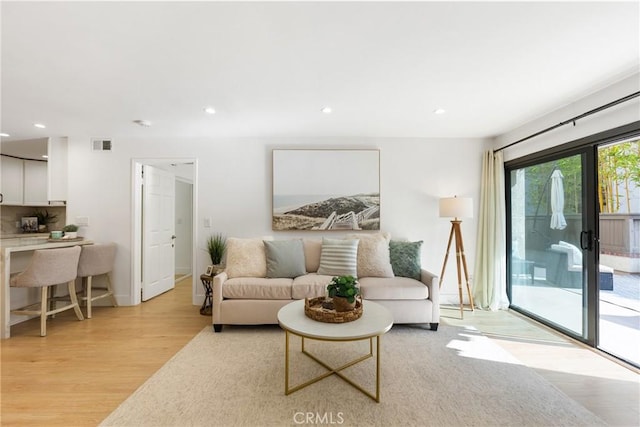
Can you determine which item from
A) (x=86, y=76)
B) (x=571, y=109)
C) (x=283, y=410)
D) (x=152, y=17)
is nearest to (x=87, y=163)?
(x=86, y=76)

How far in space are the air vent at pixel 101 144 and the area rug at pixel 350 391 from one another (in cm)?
301

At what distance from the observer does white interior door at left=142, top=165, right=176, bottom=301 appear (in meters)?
3.95

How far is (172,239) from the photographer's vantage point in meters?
4.73

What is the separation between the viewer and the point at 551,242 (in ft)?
9.98

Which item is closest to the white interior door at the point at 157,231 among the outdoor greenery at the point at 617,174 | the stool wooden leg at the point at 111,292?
the stool wooden leg at the point at 111,292

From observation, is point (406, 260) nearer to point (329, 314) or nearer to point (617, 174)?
point (329, 314)

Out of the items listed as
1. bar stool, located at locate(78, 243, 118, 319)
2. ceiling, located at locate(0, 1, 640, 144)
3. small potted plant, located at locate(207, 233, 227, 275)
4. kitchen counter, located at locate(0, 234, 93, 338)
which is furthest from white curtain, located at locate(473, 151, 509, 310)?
kitchen counter, located at locate(0, 234, 93, 338)

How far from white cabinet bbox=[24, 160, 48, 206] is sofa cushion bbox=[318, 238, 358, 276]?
498 centimetres

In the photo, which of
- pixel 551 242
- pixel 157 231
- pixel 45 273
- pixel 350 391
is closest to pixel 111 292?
pixel 45 273

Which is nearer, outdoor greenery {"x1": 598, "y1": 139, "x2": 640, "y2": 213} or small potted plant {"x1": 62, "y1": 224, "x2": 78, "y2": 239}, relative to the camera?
outdoor greenery {"x1": 598, "y1": 139, "x2": 640, "y2": 213}

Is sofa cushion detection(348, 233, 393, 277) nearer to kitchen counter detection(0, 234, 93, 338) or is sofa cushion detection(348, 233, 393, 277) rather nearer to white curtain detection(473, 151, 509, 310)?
white curtain detection(473, 151, 509, 310)

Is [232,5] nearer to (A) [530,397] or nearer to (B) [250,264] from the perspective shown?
(B) [250,264]

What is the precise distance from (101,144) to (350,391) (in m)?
4.35

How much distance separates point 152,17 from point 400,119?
2.49 metres
